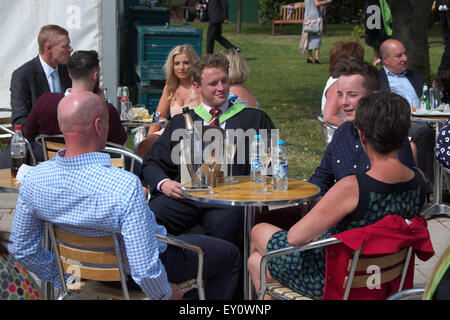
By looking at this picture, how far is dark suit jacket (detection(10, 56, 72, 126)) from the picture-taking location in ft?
19.6

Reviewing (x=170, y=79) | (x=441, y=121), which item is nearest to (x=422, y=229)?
(x=441, y=121)

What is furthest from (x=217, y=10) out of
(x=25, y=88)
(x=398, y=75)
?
(x=25, y=88)

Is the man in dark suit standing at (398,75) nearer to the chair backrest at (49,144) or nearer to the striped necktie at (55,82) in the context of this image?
the striped necktie at (55,82)

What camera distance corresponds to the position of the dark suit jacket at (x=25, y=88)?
19.6 ft

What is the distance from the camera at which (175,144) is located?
4.21 meters

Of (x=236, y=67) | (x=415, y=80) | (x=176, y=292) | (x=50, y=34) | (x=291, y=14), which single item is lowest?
(x=176, y=292)

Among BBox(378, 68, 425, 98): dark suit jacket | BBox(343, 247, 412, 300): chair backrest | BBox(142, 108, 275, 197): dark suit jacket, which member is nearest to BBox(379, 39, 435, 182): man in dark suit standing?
BBox(378, 68, 425, 98): dark suit jacket

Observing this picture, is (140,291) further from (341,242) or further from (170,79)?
(170,79)

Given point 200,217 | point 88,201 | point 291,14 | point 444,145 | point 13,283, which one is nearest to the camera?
point 13,283

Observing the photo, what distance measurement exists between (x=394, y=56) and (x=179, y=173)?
10.9ft

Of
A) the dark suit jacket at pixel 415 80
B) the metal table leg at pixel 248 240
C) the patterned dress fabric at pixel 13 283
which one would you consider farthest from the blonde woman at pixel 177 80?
the patterned dress fabric at pixel 13 283

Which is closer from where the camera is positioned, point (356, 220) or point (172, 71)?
point (356, 220)

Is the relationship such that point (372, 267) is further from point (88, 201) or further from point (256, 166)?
point (88, 201)

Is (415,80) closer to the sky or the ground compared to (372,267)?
closer to the sky
